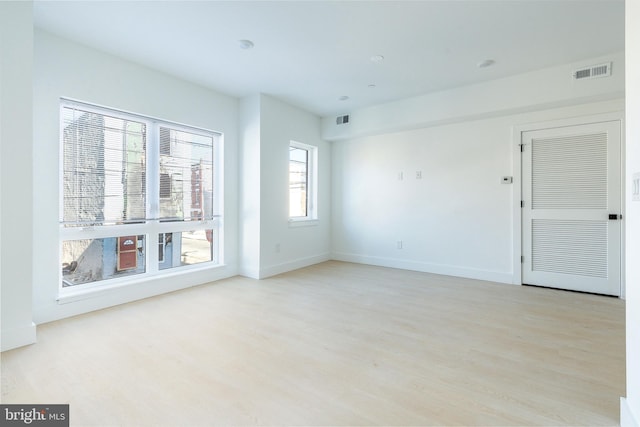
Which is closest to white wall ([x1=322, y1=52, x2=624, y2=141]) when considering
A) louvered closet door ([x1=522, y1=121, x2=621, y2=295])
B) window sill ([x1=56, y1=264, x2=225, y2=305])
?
louvered closet door ([x1=522, y1=121, x2=621, y2=295])

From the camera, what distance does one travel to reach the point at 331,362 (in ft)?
6.91

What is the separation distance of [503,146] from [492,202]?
32.4 inches

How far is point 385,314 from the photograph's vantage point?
3.05 metres

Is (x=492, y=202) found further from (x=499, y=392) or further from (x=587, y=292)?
(x=499, y=392)

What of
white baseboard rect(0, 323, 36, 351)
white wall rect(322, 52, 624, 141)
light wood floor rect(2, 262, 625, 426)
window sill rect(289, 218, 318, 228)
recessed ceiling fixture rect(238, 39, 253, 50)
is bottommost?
light wood floor rect(2, 262, 625, 426)

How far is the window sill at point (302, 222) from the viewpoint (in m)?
5.12

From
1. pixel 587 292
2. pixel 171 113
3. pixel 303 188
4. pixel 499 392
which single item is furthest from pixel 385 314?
pixel 171 113

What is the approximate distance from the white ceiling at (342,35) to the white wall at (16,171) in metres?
0.40

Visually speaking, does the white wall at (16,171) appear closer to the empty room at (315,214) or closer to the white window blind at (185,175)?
the empty room at (315,214)

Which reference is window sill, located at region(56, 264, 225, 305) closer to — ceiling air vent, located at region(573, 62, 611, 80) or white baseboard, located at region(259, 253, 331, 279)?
white baseboard, located at region(259, 253, 331, 279)

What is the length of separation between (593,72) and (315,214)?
14.2 ft

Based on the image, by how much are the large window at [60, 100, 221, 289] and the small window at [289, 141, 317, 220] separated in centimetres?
138
